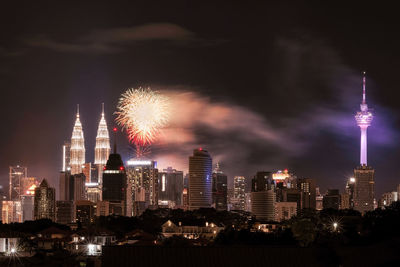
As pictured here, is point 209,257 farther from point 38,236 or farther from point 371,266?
point 38,236

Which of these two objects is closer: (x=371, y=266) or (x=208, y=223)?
(x=371, y=266)

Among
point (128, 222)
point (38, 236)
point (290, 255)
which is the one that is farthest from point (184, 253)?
point (128, 222)

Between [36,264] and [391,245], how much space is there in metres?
34.1

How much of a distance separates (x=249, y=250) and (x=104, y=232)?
211 feet

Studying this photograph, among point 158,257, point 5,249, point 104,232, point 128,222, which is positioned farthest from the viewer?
point 128,222

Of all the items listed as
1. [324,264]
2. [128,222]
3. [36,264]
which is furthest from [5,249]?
[128,222]

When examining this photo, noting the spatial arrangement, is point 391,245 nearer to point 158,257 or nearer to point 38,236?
point 158,257

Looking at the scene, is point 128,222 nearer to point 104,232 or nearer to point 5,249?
point 104,232

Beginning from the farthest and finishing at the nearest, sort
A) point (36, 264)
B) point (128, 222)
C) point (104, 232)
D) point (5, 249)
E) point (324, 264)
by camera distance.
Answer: point (128, 222), point (104, 232), point (5, 249), point (36, 264), point (324, 264)

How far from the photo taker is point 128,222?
548 feet

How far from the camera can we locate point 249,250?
5816cm

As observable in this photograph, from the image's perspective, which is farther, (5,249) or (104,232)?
(104,232)

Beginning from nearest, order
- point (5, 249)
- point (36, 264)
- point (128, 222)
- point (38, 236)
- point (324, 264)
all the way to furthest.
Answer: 1. point (324, 264)
2. point (36, 264)
3. point (5, 249)
4. point (38, 236)
5. point (128, 222)

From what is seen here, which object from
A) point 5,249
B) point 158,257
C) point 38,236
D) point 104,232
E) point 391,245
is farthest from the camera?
point 38,236
